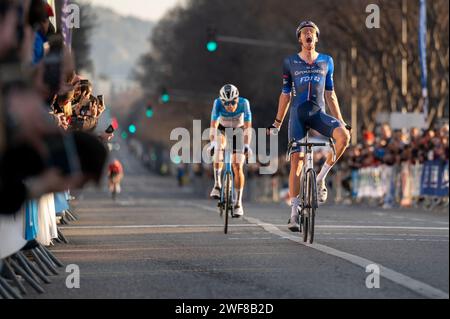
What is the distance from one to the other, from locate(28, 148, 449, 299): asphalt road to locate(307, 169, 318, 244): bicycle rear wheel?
0.19m

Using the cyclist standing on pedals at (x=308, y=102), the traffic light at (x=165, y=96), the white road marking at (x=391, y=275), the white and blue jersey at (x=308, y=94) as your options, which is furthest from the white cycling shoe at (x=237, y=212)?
the traffic light at (x=165, y=96)

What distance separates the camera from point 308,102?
15664 mm

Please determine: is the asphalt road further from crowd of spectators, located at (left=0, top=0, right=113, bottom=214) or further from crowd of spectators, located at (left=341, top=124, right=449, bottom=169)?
crowd of spectators, located at (left=341, top=124, right=449, bottom=169)

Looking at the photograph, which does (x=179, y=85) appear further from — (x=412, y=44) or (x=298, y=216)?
(x=298, y=216)

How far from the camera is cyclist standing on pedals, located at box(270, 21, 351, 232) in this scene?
50.8 feet

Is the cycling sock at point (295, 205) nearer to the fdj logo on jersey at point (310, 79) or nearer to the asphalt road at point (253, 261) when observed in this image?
the asphalt road at point (253, 261)

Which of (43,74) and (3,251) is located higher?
(43,74)

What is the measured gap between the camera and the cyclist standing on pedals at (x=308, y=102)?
15.5m

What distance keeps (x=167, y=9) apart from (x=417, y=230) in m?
115

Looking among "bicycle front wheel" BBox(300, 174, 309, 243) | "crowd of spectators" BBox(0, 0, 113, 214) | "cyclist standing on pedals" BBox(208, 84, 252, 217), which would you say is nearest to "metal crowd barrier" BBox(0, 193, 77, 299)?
"crowd of spectators" BBox(0, 0, 113, 214)

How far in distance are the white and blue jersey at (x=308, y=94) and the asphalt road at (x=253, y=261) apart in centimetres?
123

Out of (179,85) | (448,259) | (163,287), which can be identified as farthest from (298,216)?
(179,85)

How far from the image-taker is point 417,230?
18781mm
